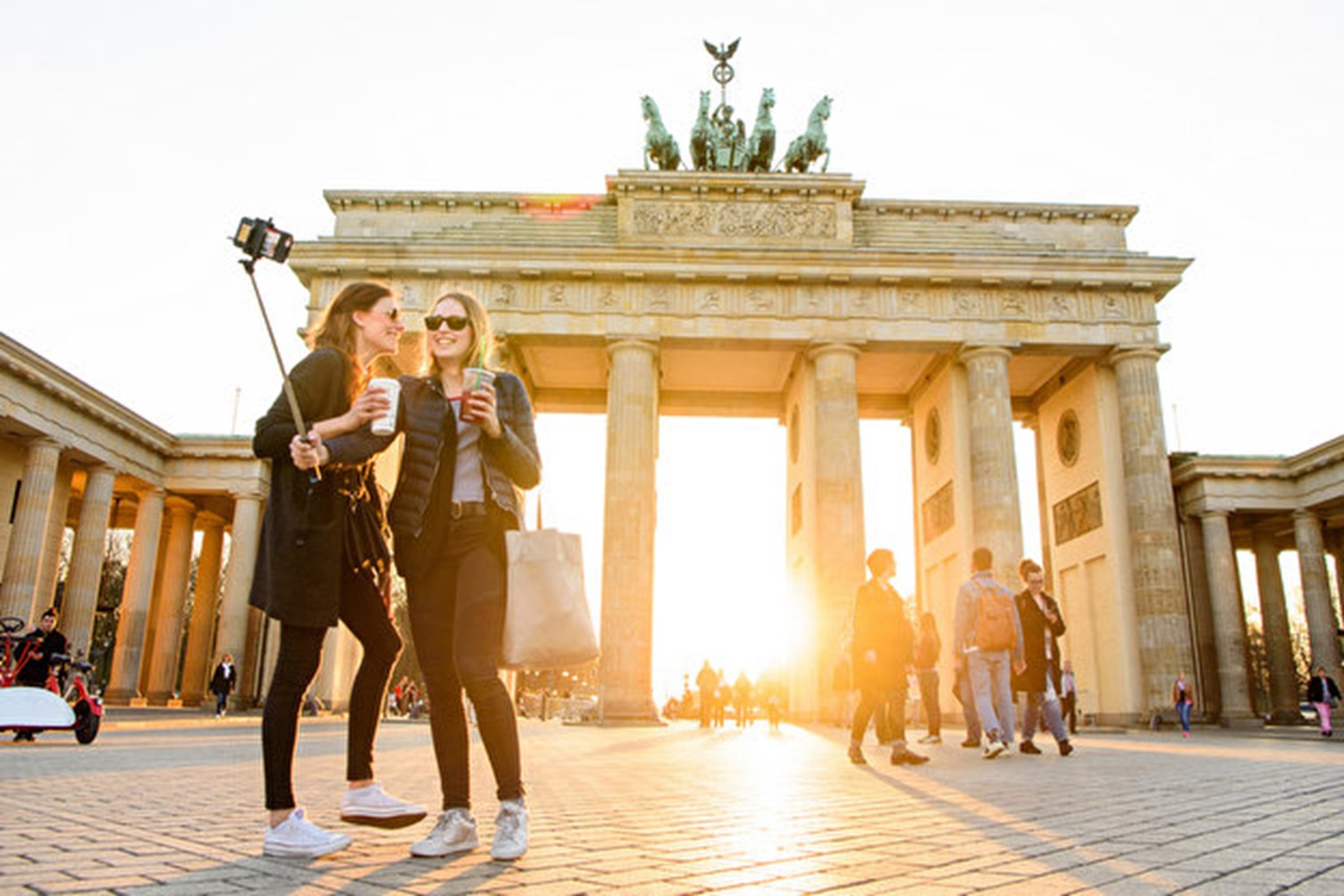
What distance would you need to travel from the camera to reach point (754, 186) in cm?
2869

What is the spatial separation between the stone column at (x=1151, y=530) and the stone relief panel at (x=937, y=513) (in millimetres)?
4860

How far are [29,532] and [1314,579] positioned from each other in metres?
39.1

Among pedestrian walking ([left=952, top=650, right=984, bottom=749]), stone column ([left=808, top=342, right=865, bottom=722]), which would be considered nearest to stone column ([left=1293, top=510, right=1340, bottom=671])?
stone column ([left=808, top=342, right=865, bottom=722])

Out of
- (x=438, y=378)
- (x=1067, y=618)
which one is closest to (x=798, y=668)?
(x=1067, y=618)

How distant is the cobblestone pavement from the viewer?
3.06 m

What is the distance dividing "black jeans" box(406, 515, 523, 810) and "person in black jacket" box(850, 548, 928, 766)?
252 inches

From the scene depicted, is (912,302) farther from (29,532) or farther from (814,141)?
(29,532)

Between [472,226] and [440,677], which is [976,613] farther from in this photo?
[472,226]

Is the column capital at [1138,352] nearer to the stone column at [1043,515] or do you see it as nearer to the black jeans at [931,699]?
the stone column at [1043,515]

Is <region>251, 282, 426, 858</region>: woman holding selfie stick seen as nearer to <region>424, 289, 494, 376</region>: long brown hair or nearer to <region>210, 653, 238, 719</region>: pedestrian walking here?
<region>424, 289, 494, 376</region>: long brown hair

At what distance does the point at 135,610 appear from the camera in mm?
32844

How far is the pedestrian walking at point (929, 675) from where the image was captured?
44.2 ft

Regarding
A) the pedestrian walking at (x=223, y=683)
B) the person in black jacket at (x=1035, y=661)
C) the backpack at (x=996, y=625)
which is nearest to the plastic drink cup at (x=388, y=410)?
the backpack at (x=996, y=625)

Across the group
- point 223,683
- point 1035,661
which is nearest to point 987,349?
point 1035,661
